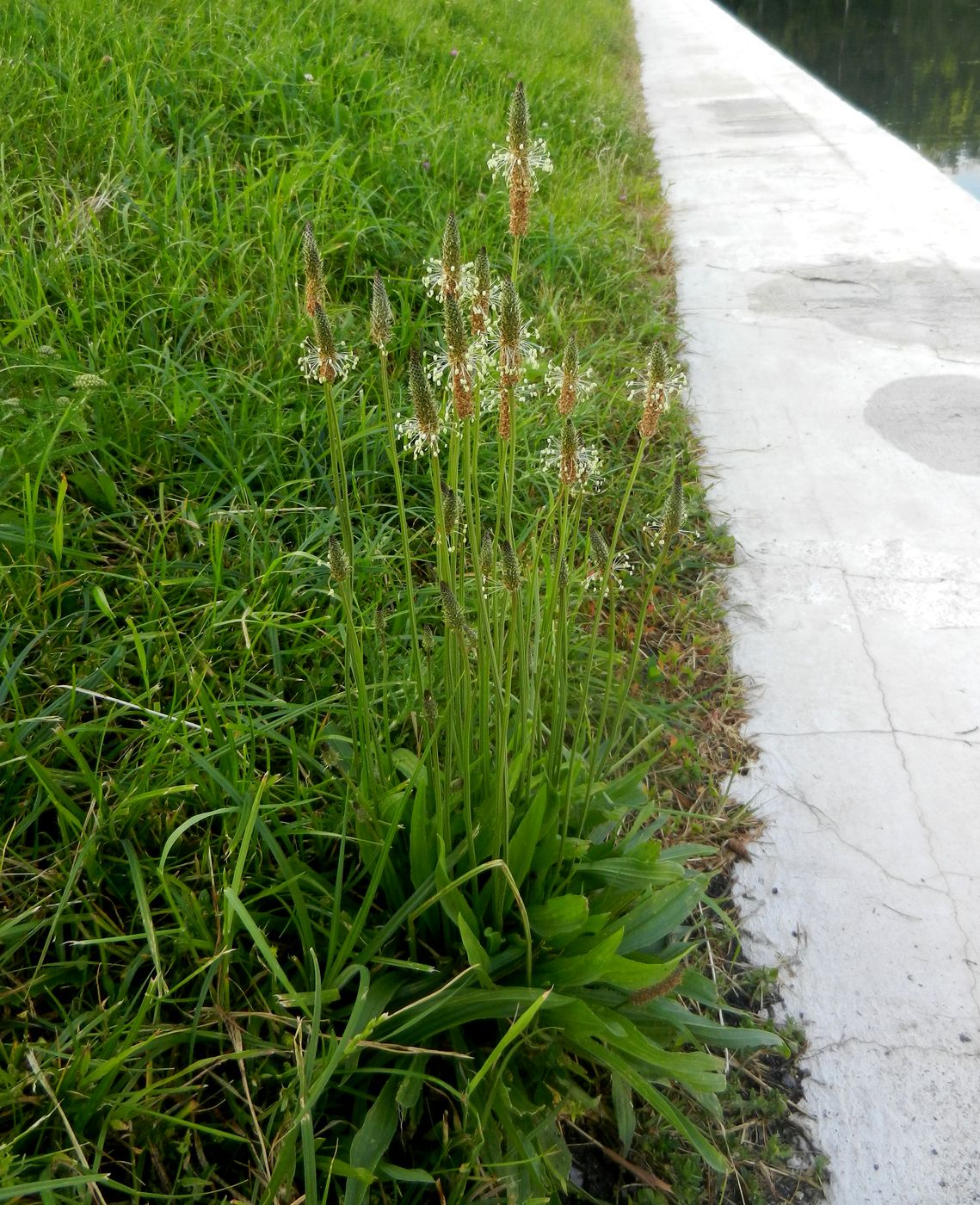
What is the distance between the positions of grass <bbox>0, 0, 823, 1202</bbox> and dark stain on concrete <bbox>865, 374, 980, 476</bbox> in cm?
75

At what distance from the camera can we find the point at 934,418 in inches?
134

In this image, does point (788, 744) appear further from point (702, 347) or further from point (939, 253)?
point (939, 253)

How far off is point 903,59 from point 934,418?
32.9 feet

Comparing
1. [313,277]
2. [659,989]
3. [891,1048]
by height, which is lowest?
[891,1048]

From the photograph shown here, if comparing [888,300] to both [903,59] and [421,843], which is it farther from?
[903,59]

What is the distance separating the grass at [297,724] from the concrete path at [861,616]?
0.54 ft

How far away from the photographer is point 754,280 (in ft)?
15.0

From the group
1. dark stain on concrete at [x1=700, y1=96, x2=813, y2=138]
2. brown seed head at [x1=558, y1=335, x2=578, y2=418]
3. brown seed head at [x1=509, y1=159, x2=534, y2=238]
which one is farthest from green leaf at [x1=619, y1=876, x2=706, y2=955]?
dark stain on concrete at [x1=700, y1=96, x2=813, y2=138]

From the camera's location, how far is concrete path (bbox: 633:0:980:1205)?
1.67 m

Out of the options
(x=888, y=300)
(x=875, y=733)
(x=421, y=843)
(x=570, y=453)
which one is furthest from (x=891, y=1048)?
(x=888, y=300)

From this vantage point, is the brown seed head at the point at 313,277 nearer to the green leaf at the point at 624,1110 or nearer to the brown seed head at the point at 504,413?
the brown seed head at the point at 504,413

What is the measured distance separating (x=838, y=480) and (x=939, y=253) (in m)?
2.22

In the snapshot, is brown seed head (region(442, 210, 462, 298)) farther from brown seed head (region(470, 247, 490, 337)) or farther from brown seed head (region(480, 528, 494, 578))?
brown seed head (region(480, 528, 494, 578))

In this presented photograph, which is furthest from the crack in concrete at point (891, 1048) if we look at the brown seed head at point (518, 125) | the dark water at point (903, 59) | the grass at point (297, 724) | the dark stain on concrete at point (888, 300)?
the dark water at point (903, 59)
